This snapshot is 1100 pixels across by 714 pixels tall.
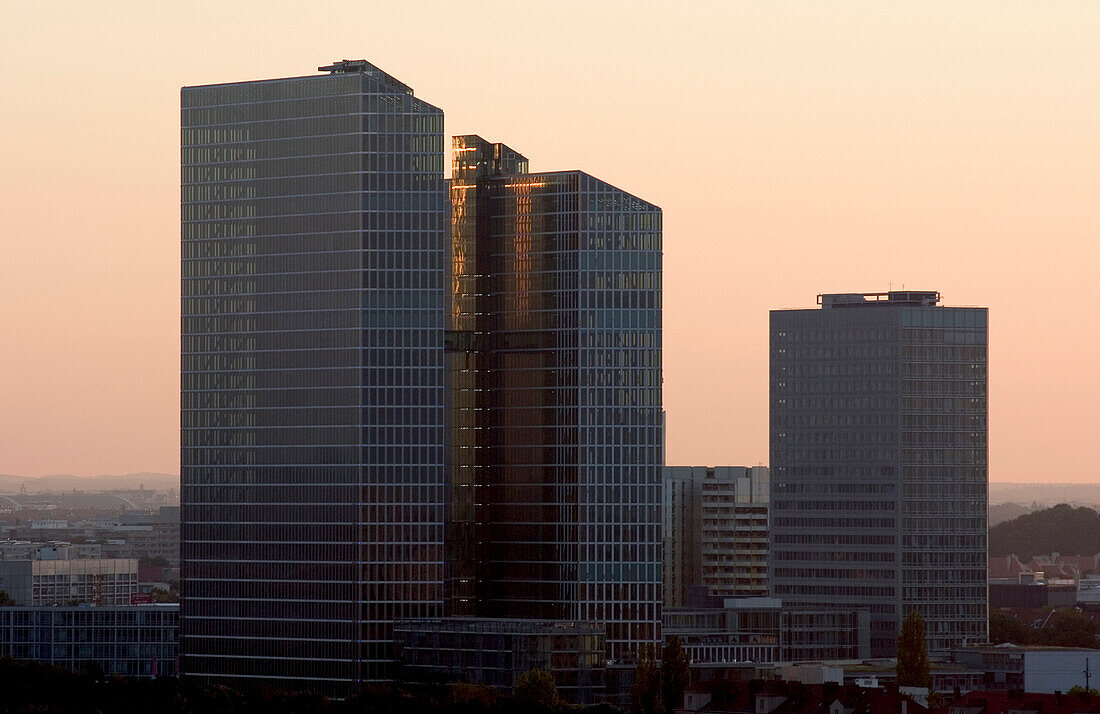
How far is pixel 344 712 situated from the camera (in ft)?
652

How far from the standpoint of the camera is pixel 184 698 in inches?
7785

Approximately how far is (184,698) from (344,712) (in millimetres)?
12863

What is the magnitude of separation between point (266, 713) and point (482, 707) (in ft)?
57.0

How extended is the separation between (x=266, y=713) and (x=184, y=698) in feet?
22.0

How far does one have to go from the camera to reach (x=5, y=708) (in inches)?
7421

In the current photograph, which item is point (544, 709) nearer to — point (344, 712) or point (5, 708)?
point (344, 712)

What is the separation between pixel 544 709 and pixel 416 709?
10.2 meters

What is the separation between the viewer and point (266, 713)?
19750 centimetres

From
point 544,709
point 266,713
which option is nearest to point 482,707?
point 544,709

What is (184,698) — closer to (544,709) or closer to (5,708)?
(5,708)

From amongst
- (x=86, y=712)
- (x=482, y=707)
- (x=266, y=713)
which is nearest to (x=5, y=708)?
(x=86, y=712)

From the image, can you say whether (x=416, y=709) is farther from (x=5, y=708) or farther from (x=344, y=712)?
(x=5, y=708)

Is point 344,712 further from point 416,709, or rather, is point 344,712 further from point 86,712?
point 86,712

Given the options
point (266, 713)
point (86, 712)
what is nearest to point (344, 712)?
point (266, 713)
